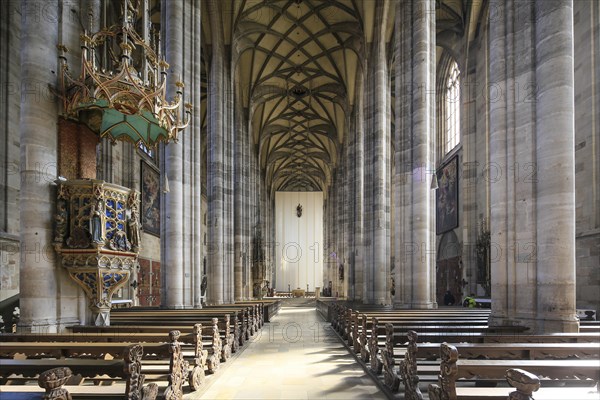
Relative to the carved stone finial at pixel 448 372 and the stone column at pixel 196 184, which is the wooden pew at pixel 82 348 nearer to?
the carved stone finial at pixel 448 372

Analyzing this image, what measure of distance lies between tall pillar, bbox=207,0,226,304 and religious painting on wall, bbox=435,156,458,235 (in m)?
11.4

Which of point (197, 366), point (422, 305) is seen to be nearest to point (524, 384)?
point (197, 366)

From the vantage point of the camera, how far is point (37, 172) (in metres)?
6.76

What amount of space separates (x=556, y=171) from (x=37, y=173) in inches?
299

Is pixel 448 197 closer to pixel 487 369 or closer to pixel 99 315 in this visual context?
pixel 99 315

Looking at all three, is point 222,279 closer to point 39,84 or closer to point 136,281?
point 136,281

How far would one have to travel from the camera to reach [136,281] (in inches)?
774

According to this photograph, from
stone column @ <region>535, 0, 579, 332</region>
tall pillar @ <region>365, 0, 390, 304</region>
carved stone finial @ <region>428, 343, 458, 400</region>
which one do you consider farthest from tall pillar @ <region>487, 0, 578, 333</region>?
tall pillar @ <region>365, 0, 390, 304</region>

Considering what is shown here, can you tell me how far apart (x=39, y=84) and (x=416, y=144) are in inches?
425

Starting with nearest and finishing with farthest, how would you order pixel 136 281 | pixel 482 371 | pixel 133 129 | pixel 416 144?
pixel 482 371 < pixel 133 129 < pixel 416 144 < pixel 136 281

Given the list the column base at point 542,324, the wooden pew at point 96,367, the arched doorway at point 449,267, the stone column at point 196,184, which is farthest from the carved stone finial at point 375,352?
the arched doorway at point 449,267

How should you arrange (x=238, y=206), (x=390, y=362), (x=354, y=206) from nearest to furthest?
(x=390, y=362)
(x=238, y=206)
(x=354, y=206)

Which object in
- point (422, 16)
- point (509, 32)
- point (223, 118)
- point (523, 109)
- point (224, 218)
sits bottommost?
point (224, 218)

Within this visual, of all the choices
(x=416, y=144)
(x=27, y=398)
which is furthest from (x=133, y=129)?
(x=416, y=144)
